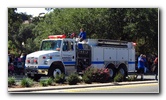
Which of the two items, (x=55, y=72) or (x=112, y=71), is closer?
(x=55, y=72)

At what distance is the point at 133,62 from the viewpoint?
2175 cm

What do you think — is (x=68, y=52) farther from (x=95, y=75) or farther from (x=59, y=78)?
(x=59, y=78)

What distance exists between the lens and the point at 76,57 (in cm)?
1914

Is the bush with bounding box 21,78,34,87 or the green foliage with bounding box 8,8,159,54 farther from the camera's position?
the green foliage with bounding box 8,8,159,54

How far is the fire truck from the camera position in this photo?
→ 59.5 feet

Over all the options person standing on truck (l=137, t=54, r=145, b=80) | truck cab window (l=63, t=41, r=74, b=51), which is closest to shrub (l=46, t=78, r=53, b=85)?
truck cab window (l=63, t=41, r=74, b=51)

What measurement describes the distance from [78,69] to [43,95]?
16.7ft

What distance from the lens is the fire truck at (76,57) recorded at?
18.1 m

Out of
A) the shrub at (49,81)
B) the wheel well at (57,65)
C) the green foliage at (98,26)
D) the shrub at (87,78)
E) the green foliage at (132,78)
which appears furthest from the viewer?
the green foliage at (132,78)

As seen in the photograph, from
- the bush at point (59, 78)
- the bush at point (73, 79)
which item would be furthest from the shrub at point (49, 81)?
the bush at point (73, 79)

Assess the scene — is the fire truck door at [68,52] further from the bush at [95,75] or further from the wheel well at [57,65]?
the bush at [95,75]

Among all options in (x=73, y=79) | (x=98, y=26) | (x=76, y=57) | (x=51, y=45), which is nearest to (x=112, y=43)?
(x=98, y=26)

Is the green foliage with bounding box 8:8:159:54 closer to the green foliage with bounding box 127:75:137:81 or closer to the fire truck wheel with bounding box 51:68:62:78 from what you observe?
the green foliage with bounding box 127:75:137:81
